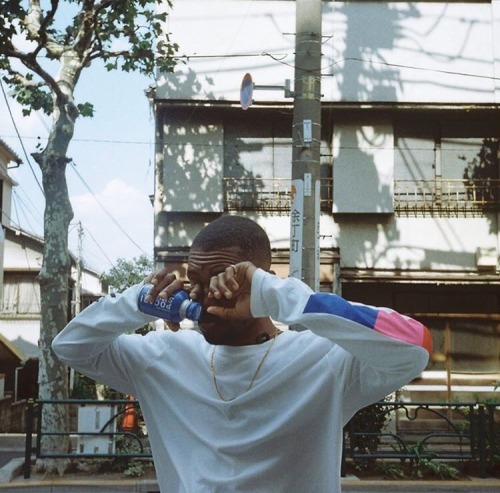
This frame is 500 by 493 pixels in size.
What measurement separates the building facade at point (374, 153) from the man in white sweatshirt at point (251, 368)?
1174cm

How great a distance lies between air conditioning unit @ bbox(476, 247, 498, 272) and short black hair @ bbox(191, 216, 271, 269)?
1295 cm

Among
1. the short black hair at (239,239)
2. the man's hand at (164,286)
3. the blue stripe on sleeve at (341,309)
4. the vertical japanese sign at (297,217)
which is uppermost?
the vertical japanese sign at (297,217)

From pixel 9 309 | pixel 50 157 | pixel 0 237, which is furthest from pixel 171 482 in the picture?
pixel 9 309

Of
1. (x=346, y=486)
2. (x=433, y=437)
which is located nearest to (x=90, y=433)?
(x=346, y=486)

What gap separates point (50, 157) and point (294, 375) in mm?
7824

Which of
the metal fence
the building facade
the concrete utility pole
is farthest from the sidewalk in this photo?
the building facade

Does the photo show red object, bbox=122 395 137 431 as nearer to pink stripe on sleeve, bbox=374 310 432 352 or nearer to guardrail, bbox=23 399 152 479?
guardrail, bbox=23 399 152 479

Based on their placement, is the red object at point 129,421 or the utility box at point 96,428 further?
the red object at point 129,421

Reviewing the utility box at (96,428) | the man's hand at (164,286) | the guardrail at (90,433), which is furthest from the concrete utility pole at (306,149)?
the man's hand at (164,286)

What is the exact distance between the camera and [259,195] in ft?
46.9

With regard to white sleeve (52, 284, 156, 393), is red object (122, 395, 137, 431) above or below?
below

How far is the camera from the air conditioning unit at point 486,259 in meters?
14.2

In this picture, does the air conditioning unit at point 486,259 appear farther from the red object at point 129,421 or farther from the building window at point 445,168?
the red object at point 129,421

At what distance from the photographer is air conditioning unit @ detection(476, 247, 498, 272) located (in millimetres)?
14234
